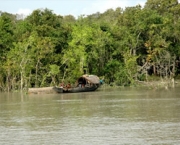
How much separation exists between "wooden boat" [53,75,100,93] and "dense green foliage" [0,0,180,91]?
3.20 m

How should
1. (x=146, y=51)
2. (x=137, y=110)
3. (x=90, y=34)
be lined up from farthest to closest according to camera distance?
(x=146, y=51), (x=90, y=34), (x=137, y=110)

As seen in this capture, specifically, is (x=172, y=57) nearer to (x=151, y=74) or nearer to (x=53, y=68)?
(x=151, y=74)

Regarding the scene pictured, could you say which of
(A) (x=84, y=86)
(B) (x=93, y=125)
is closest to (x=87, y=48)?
(A) (x=84, y=86)

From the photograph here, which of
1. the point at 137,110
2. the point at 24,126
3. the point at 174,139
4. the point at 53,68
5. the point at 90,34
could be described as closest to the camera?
the point at 174,139

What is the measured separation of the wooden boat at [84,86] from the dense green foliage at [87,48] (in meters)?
3.20

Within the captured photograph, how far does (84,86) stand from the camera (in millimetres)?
42000

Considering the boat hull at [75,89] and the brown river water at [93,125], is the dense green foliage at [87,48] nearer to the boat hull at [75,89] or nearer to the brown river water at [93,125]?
the boat hull at [75,89]

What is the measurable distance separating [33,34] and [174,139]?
33.5 metres

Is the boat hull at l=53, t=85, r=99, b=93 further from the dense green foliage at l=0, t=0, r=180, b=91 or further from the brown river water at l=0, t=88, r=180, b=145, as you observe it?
the brown river water at l=0, t=88, r=180, b=145

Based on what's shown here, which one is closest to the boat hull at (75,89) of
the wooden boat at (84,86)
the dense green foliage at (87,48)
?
the wooden boat at (84,86)

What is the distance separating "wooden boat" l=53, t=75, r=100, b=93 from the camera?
40219mm

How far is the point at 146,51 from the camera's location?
5406 centimetres

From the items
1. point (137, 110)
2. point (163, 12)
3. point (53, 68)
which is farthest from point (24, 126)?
point (163, 12)

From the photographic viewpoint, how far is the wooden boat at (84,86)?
4022 centimetres
